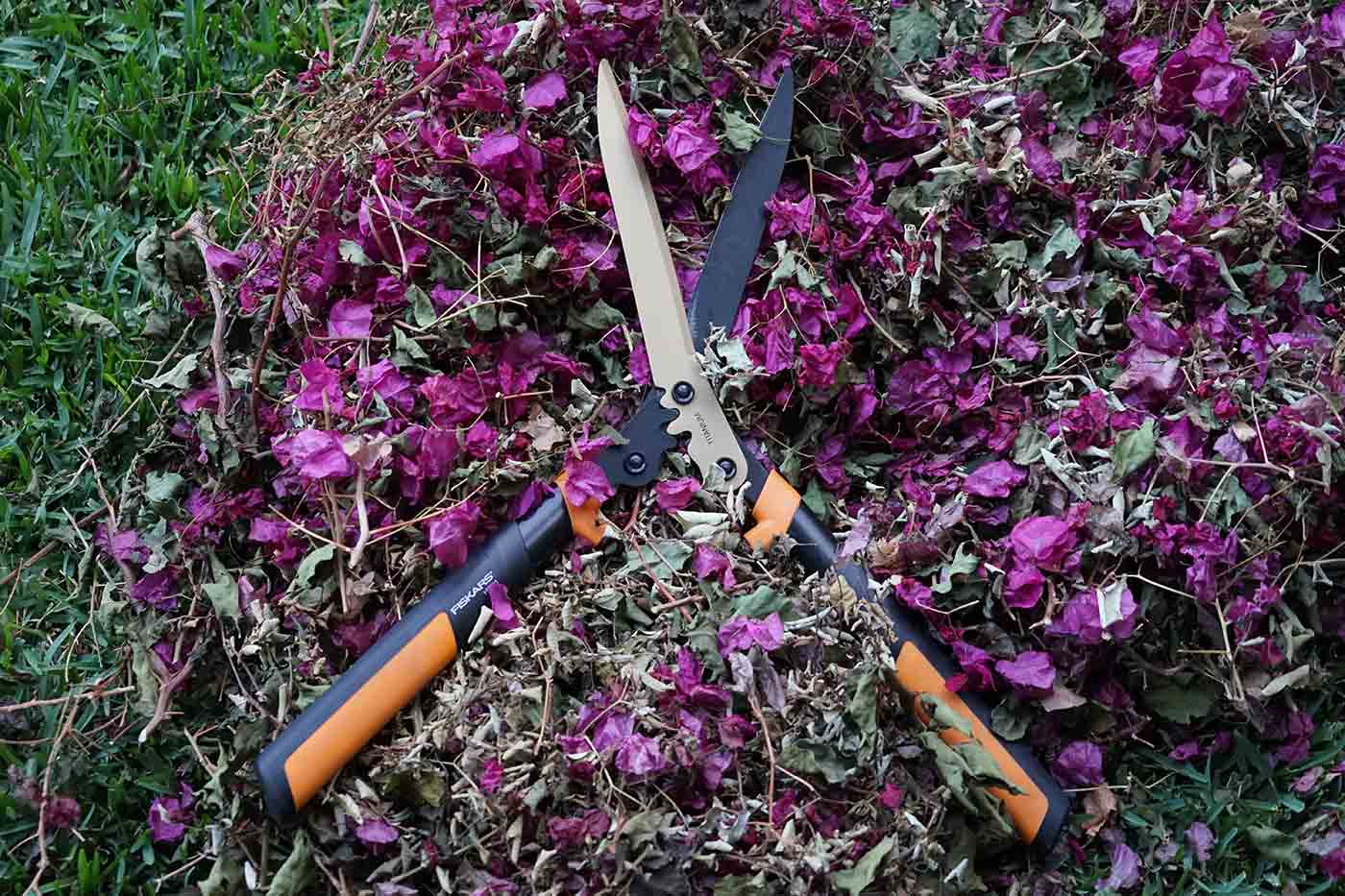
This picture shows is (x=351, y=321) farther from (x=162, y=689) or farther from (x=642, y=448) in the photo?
(x=162, y=689)

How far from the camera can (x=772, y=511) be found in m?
1.78

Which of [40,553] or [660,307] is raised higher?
[660,307]

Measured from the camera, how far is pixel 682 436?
183 centimetres

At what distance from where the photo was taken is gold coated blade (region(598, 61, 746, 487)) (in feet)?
5.94

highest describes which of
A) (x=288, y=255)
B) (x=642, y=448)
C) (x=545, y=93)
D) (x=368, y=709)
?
(x=545, y=93)

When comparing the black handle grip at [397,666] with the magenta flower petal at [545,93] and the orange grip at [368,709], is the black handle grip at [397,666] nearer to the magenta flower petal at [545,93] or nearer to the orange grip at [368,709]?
the orange grip at [368,709]

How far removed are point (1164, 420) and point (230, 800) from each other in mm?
1365

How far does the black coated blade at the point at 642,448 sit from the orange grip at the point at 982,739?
0.44 metres

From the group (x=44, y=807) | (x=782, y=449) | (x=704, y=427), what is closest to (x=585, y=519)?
(x=704, y=427)

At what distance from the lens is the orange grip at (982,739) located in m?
1.64

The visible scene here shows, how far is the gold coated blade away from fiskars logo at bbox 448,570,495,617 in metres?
0.34

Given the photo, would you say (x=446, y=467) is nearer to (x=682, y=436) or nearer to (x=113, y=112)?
(x=682, y=436)

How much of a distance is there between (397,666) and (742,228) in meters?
0.81

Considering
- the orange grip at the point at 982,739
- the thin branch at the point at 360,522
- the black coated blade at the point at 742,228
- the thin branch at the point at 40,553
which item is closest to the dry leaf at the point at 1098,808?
the orange grip at the point at 982,739
